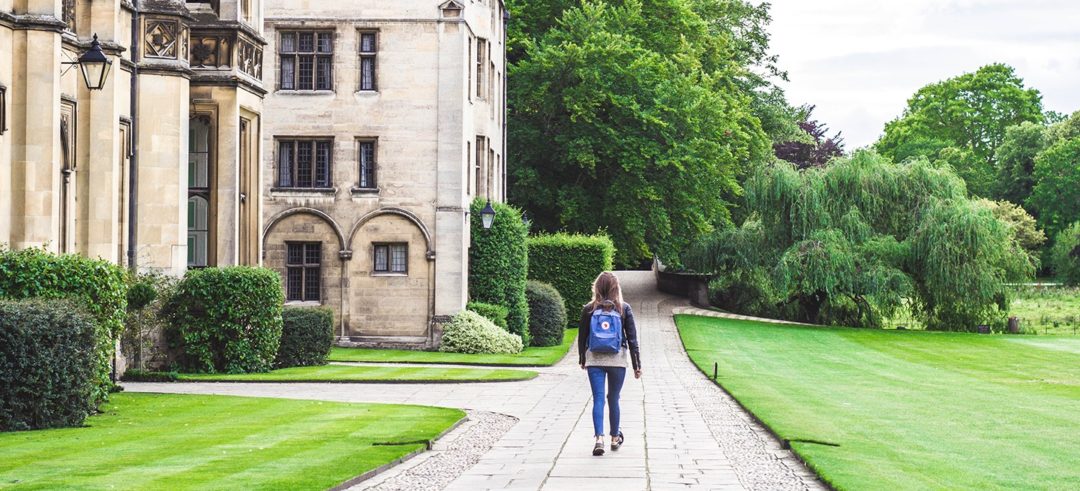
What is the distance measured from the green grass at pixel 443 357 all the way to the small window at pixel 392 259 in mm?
2475

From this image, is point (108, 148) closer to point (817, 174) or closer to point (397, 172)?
point (397, 172)

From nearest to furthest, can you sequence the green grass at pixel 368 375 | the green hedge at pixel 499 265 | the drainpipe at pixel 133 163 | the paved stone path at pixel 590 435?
the paved stone path at pixel 590 435
the drainpipe at pixel 133 163
the green grass at pixel 368 375
the green hedge at pixel 499 265

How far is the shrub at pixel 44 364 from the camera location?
1566 cm

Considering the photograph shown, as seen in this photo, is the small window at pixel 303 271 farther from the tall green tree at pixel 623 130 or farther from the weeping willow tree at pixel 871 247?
the weeping willow tree at pixel 871 247

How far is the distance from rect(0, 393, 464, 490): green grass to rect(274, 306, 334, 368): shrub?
8503mm

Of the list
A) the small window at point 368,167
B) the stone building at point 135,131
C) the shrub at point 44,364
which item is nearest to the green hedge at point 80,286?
the shrub at point 44,364

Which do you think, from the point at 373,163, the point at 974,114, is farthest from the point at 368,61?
the point at 974,114

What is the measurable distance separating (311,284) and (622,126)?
1642cm

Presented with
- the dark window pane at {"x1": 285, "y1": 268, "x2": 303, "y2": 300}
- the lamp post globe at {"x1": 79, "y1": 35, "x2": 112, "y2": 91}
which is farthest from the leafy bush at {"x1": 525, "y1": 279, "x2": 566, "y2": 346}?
the lamp post globe at {"x1": 79, "y1": 35, "x2": 112, "y2": 91}

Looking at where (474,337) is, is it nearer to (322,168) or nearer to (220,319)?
(322,168)

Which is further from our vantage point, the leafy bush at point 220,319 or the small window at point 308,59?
the small window at point 308,59

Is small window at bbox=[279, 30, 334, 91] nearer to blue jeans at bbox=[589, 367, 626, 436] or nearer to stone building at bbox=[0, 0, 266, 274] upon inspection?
stone building at bbox=[0, 0, 266, 274]

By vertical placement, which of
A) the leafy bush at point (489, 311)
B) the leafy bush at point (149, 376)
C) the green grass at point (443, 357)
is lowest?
the green grass at point (443, 357)

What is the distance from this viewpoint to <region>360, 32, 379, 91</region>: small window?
38781 millimetres
